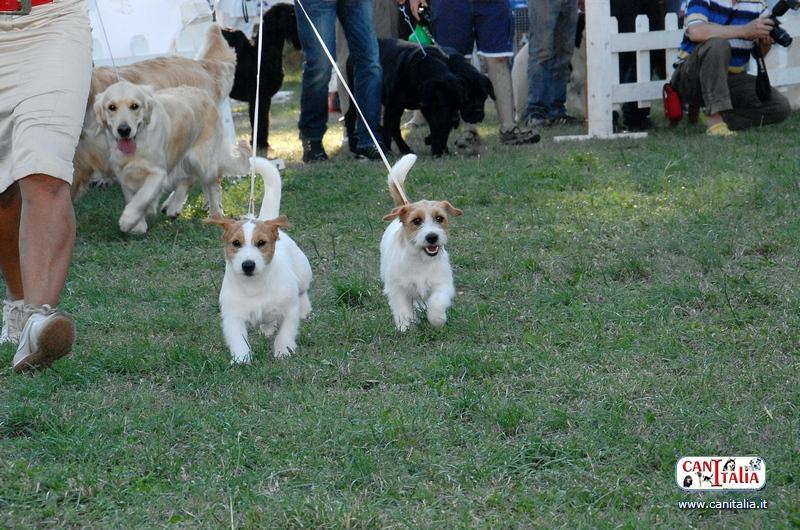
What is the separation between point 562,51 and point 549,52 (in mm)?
238

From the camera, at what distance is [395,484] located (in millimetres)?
3068

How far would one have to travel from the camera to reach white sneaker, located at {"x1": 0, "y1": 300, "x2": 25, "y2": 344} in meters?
4.70

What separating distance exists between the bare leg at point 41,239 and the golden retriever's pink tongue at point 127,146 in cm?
278

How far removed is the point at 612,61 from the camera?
10.2m

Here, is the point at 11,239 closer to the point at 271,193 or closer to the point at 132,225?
the point at 271,193

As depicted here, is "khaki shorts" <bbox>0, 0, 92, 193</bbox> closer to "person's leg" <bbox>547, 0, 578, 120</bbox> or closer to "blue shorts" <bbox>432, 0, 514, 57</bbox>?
"blue shorts" <bbox>432, 0, 514, 57</bbox>

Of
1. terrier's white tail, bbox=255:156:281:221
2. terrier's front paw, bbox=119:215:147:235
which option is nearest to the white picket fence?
terrier's front paw, bbox=119:215:147:235

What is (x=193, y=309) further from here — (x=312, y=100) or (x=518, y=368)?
(x=312, y=100)

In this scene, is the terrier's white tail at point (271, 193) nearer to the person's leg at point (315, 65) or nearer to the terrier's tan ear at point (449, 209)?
the terrier's tan ear at point (449, 209)

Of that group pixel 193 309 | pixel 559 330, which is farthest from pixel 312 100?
pixel 559 330

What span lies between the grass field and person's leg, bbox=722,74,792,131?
301 centimetres

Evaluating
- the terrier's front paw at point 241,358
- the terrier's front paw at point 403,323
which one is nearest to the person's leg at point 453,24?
the terrier's front paw at point 403,323

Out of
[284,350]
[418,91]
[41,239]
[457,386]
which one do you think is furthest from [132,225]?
[457,386]

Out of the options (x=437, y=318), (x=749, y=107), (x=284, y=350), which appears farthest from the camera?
(x=749, y=107)
